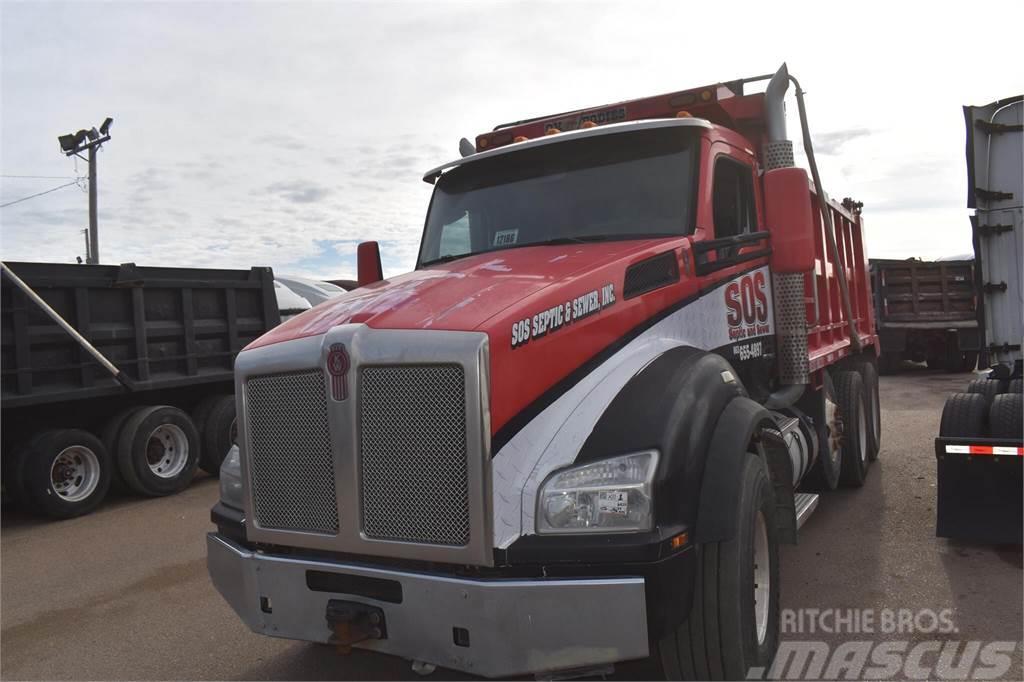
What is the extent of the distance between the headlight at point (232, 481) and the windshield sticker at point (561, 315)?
1.51m

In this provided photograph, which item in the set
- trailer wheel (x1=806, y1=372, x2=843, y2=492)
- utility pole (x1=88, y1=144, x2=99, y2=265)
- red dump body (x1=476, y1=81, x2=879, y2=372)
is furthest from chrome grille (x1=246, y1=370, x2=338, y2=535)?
utility pole (x1=88, y1=144, x2=99, y2=265)

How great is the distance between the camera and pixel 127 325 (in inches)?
318

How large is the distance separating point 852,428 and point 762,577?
12.4ft

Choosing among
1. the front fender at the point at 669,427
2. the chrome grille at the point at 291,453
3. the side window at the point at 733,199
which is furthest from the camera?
the side window at the point at 733,199

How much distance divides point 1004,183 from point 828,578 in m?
3.38

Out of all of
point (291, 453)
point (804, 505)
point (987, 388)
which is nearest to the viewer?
point (291, 453)

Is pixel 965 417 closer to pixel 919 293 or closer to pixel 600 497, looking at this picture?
pixel 600 497

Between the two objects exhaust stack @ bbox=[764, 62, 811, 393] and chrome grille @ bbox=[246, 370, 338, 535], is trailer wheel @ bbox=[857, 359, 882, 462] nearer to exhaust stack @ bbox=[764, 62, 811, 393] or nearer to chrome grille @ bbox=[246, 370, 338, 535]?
exhaust stack @ bbox=[764, 62, 811, 393]

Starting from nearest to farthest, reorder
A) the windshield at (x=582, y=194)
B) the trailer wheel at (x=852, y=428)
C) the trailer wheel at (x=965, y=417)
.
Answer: the windshield at (x=582, y=194) → the trailer wheel at (x=965, y=417) → the trailer wheel at (x=852, y=428)

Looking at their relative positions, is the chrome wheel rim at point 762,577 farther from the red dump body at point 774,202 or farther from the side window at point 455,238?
the side window at point 455,238

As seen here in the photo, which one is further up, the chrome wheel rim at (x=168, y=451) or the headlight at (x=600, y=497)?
the headlight at (x=600, y=497)

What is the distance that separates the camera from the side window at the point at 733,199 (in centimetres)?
426

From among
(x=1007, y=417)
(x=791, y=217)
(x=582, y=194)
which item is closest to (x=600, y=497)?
(x=582, y=194)

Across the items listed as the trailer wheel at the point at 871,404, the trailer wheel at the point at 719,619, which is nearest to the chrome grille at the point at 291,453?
the trailer wheel at the point at 719,619
